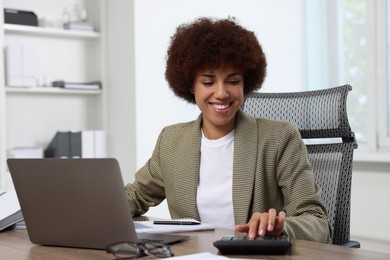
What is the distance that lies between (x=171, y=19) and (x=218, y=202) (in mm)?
2483

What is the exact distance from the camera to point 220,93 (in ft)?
6.32

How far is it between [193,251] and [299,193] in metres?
0.50

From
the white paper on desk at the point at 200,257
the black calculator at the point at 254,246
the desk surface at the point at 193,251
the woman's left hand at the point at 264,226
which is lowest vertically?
the desk surface at the point at 193,251

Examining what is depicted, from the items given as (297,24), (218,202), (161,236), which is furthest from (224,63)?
(297,24)

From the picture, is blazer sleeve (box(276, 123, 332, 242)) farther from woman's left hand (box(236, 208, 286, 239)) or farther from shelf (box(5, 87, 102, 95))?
shelf (box(5, 87, 102, 95))

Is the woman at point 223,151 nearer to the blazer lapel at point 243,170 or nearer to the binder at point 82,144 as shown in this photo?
the blazer lapel at point 243,170

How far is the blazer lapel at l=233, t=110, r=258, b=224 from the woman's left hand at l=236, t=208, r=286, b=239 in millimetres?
390

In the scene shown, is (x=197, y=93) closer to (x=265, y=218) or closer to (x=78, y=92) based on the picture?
(x=265, y=218)

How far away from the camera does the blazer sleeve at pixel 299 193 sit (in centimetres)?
166

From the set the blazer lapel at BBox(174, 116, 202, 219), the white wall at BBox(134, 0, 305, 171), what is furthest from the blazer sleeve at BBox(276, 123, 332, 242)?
the white wall at BBox(134, 0, 305, 171)

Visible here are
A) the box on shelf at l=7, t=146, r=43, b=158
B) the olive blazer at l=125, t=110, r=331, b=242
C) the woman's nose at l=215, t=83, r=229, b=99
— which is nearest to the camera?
the olive blazer at l=125, t=110, r=331, b=242

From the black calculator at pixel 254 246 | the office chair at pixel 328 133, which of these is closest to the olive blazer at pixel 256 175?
the office chair at pixel 328 133

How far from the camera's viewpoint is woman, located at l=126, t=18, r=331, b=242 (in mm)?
1875

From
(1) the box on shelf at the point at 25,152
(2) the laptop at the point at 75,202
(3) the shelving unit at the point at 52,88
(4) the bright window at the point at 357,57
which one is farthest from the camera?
(4) the bright window at the point at 357,57
